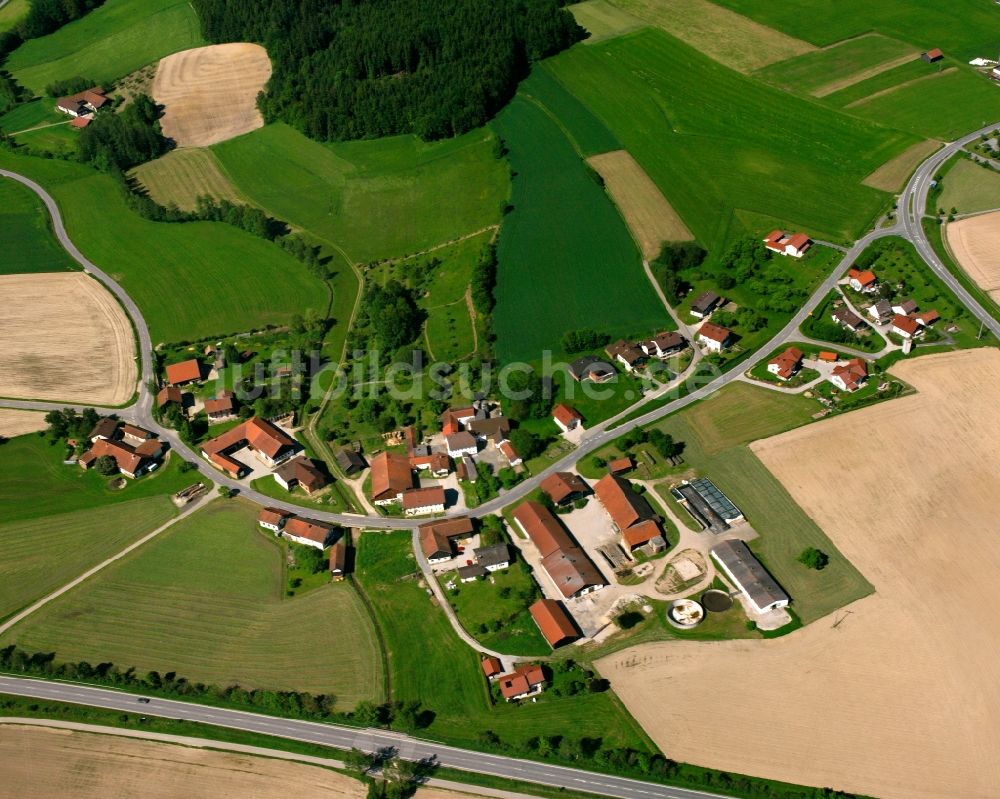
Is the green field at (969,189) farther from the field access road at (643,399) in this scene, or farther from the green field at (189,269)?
the green field at (189,269)

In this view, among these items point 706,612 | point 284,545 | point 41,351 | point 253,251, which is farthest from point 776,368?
point 41,351

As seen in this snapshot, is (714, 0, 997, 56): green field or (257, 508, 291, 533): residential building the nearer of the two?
(257, 508, 291, 533): residential building

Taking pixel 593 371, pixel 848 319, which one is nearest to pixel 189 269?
pixel 593 371

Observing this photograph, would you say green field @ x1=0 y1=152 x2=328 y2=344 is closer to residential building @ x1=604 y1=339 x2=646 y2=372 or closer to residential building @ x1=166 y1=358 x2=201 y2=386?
residential building @ x1=166 y1=358 x2=201 y2=386

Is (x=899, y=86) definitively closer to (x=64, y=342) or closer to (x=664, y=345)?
(x=664, y=345)

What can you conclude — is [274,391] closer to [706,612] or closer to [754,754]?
[706,612]

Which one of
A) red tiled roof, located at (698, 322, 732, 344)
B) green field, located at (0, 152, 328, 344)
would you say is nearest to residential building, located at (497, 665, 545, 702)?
red tiled roof, located at (698, 322, 732, 344)
